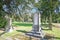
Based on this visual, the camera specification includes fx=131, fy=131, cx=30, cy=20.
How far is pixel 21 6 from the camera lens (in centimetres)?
Answer: 413

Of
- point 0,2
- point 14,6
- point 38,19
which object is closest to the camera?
point 0,2

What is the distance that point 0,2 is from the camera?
364 centimetres

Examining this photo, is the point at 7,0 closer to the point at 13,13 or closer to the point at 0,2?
the point at 0,2

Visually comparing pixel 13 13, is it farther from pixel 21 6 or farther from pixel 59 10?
pixel 59 10

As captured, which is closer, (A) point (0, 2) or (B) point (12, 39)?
(A) point (0, 2)

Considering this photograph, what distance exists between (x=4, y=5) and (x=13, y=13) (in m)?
0.40

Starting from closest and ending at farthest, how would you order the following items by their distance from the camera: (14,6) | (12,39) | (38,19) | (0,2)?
(0,2) → (14,6) → (12,39) → (38,19)

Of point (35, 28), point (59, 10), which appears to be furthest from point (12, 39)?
point (59, 10)

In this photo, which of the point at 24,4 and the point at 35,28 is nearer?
the point at 24,4

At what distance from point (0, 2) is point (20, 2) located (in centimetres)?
63

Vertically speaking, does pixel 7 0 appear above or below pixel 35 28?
above

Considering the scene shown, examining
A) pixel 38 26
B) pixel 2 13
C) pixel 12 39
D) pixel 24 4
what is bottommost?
pixel 12 39

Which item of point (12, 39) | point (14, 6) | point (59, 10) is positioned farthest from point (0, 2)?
point (59, 10)

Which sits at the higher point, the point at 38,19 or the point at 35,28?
the point at 38,19
